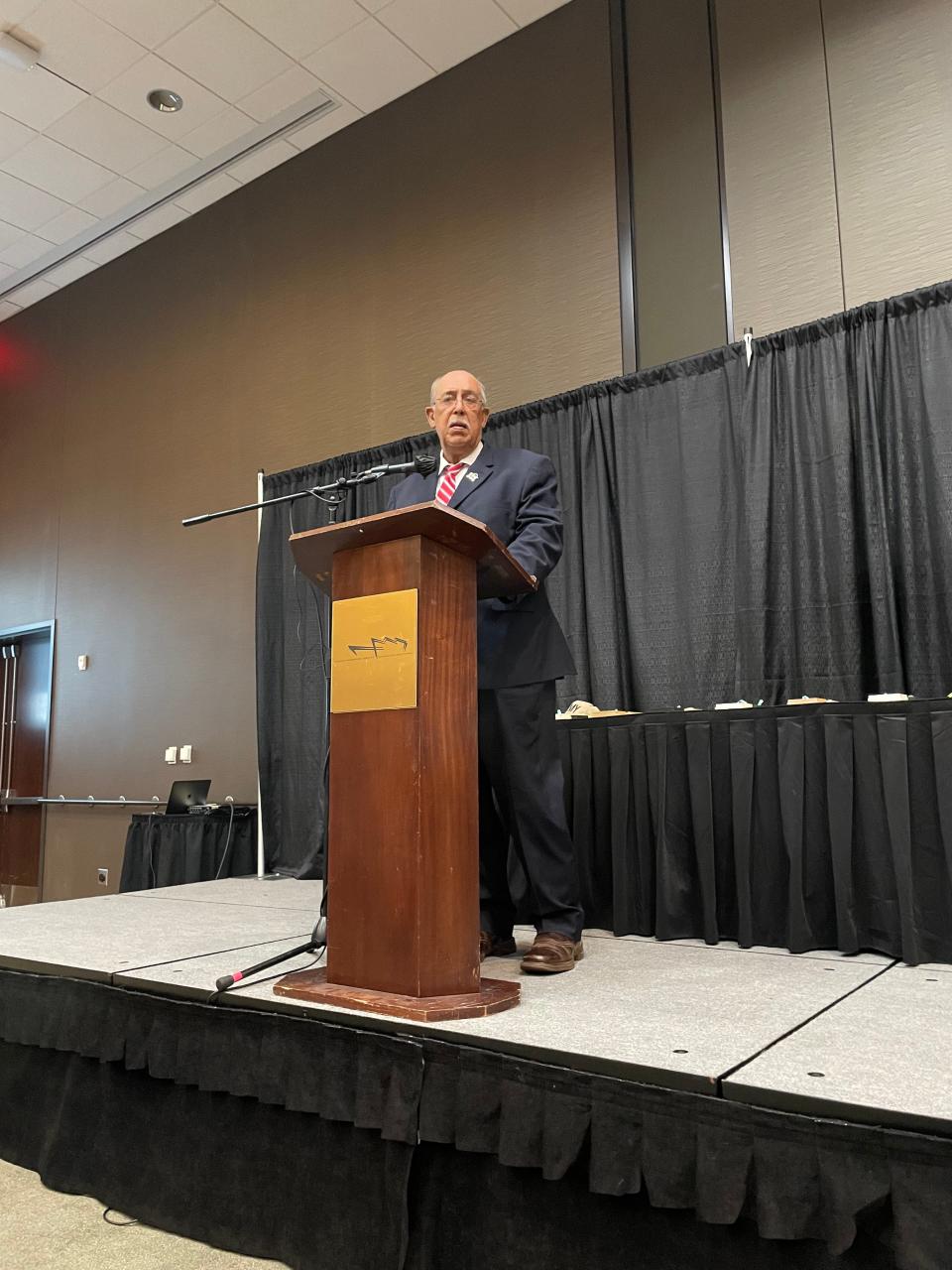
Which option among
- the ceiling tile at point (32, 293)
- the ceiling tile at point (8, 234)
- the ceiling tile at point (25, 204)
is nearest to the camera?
the ceiling tile at point (25, 204)

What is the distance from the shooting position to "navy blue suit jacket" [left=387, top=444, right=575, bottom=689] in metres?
2.04

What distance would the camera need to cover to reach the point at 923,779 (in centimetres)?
226

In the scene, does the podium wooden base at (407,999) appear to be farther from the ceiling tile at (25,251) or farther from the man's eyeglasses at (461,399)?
the ceiling tile at (25,251)

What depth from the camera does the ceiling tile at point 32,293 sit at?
685cm

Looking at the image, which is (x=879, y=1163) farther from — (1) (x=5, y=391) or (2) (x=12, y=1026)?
(1) (x=5, y=391)

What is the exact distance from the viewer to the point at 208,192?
582 cm

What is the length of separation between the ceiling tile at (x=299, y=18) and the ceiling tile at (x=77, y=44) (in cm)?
64

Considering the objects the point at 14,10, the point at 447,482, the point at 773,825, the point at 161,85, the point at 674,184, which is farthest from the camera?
the point at 161,85

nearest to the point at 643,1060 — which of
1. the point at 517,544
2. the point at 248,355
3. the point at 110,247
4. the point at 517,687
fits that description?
the point at 517,687

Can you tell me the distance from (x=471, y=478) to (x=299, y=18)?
3.53 metres

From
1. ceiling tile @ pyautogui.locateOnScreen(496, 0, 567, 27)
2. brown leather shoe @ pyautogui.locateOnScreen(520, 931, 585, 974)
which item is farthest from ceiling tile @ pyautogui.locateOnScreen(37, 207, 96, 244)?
brown leather shoe @ pyautogui.locateOnScreen(520, 931, 585, 974)

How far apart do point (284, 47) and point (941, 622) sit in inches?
161

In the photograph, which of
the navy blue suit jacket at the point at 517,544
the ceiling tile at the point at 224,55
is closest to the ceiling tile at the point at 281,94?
the ceiling tile at the point at 224,55

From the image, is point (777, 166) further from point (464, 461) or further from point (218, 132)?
point (218, 132)
